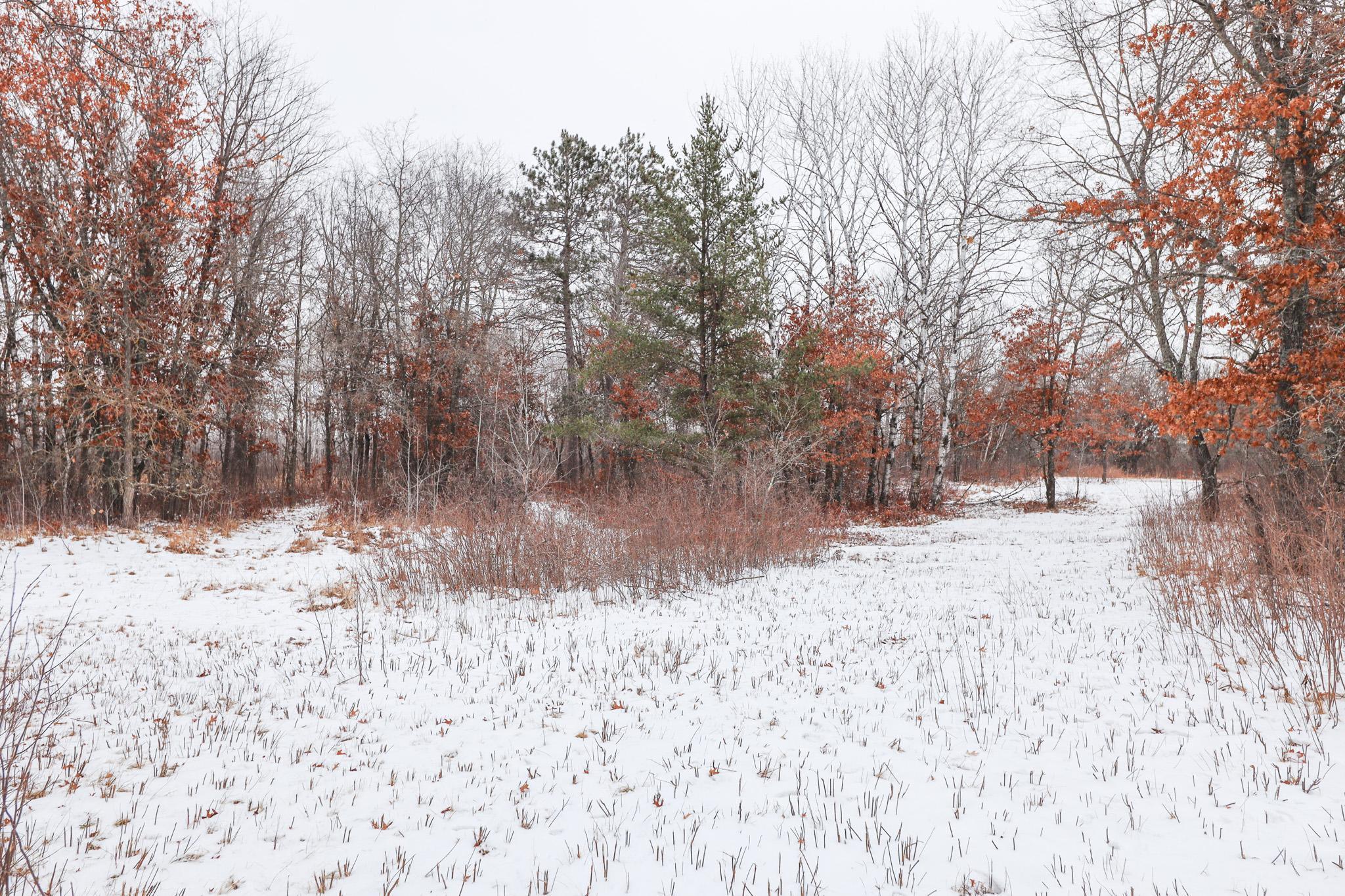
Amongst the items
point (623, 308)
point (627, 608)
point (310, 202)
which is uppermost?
point (310, 202)

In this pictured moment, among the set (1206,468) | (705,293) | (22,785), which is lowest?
(22,785)

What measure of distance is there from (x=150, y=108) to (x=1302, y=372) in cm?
2326

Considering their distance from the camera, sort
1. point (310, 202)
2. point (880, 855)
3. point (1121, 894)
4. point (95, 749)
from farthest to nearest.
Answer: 1. point (310, 202)
2. point (95, 749)
3. point (880, 855)
4. point (1121, 894)

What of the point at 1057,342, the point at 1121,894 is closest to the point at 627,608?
the point at 1121,894

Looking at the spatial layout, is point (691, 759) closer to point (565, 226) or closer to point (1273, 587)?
point (1273, 587)

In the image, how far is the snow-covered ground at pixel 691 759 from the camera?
279cm

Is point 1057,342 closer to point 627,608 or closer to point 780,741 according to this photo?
point 627,608

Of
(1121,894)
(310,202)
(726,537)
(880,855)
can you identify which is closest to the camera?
(1121,894)

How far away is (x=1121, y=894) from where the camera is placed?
2.52m

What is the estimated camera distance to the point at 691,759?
3.94m

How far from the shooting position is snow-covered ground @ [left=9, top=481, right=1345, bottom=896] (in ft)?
9.14

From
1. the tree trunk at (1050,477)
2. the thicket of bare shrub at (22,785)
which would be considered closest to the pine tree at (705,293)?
the thicket of bare shrub at (22,785)

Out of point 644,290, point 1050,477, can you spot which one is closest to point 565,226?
point 644,290

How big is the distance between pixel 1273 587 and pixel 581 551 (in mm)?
8231
